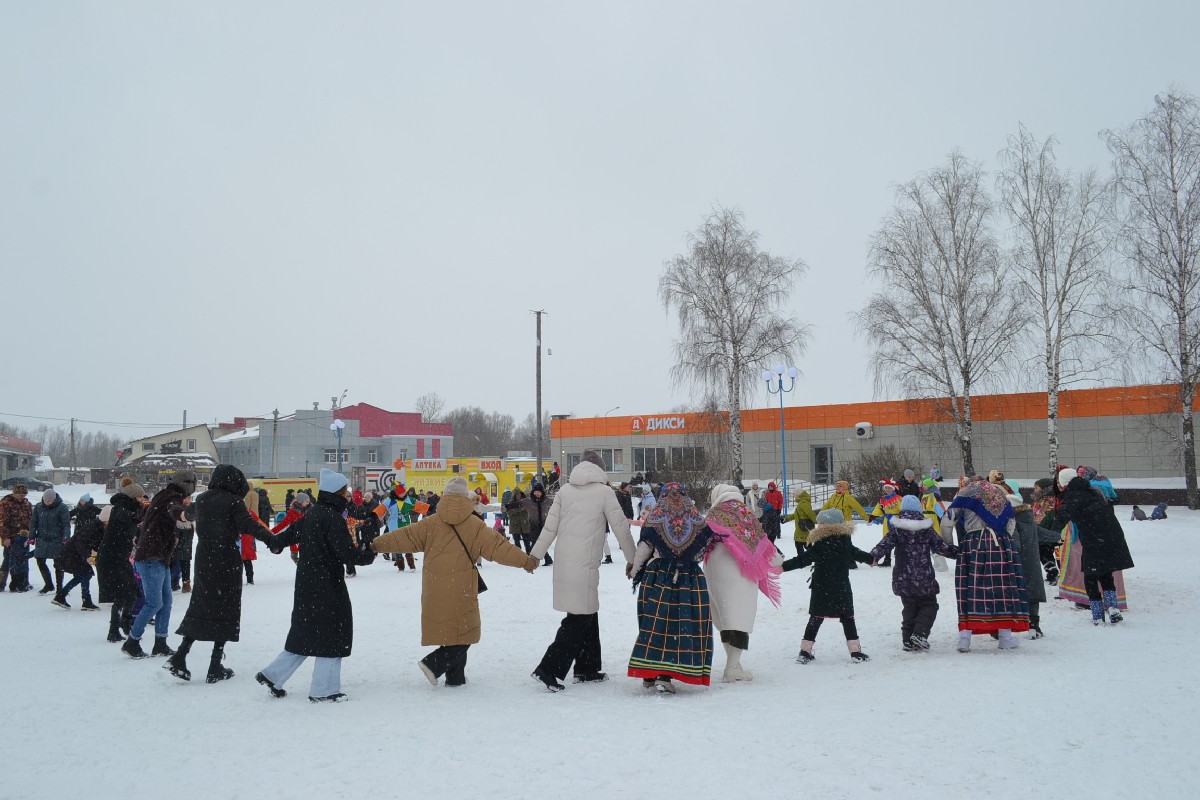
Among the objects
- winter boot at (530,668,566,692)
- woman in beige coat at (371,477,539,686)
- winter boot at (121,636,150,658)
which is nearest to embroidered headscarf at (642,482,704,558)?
woman in beige coat at (371,477,539,686)

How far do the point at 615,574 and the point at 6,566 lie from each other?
388 inches

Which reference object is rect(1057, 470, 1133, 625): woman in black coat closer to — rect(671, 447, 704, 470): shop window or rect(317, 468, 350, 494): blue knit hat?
rect(317, 468, 350, 494): blue knit hat

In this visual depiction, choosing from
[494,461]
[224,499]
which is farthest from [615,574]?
[494,461]

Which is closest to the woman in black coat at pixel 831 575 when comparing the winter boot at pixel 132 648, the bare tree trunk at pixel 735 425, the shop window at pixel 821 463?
the winter boot at pixel 132 648

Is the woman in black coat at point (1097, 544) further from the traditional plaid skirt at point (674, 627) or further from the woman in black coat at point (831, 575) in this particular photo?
the traditional plaid skirt at point (674, 627)

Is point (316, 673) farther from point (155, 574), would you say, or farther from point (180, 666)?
point (155, 574)

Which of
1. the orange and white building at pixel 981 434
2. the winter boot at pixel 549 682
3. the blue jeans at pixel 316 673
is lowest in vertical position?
the winter boot at pixel 549 682

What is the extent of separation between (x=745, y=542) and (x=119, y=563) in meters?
6.19

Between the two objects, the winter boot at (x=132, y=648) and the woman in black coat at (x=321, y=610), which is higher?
the woman in black coat at (x=321, y=610)

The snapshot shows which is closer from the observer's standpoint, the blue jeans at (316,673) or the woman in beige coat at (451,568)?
the blue jeans at (316,673)

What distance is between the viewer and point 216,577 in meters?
6.58

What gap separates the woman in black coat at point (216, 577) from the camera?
6.53 m

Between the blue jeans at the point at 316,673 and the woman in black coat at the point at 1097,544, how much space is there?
7.28m

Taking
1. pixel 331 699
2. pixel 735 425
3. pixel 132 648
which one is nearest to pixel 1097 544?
pixel 331 699
